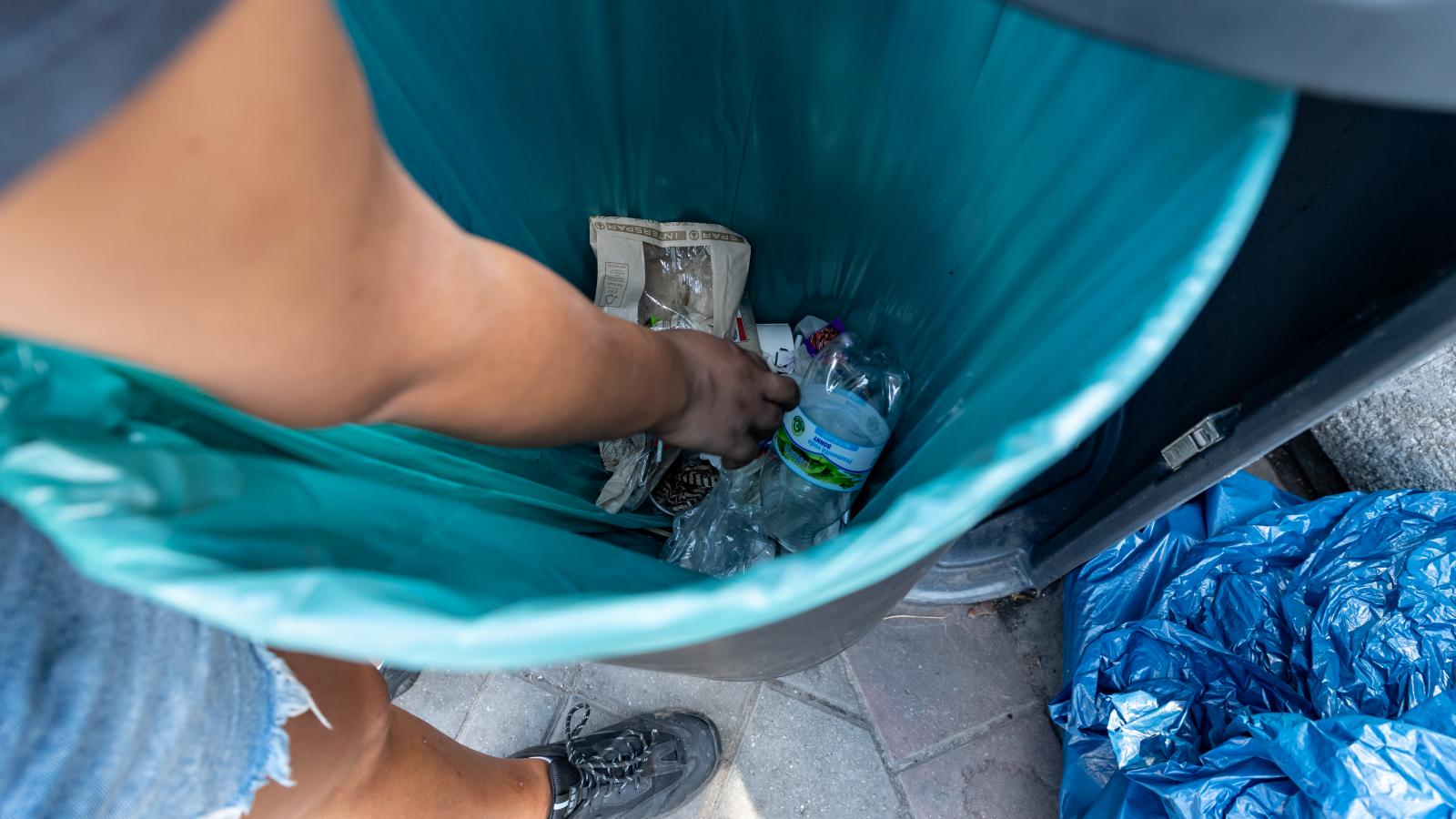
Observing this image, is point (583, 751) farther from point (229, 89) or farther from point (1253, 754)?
point (229, 89)

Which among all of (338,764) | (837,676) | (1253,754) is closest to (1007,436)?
(338,764)

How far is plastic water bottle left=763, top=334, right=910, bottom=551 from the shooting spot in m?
0.88

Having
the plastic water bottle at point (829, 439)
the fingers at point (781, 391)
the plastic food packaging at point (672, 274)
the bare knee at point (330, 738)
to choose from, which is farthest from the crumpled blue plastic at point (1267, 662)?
the bare knee at point (330, 738)

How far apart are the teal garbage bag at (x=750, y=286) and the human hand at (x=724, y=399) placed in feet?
0.49

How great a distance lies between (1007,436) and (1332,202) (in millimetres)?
466

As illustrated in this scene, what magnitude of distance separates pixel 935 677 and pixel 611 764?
1.52 feet

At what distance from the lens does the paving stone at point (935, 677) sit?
1097mm

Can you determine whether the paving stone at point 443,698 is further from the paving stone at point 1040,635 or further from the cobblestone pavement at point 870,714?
the paving stone at point 1040,635

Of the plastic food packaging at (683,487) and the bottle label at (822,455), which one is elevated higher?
the bottle label at (822,455)

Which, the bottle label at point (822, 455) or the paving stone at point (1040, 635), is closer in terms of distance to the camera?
the bottle label at point (822, 455)

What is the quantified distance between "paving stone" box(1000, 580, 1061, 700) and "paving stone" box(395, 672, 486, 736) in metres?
0.78

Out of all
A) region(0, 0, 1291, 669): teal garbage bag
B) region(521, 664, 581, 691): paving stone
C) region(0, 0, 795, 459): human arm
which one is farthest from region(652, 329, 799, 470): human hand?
region(521, 664, 581, 691): paving stone

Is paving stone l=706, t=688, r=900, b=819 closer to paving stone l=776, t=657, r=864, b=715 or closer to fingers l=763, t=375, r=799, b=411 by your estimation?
paving stone l=776, t=657, r=864, b=715

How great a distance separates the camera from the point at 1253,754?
2.73 ft
